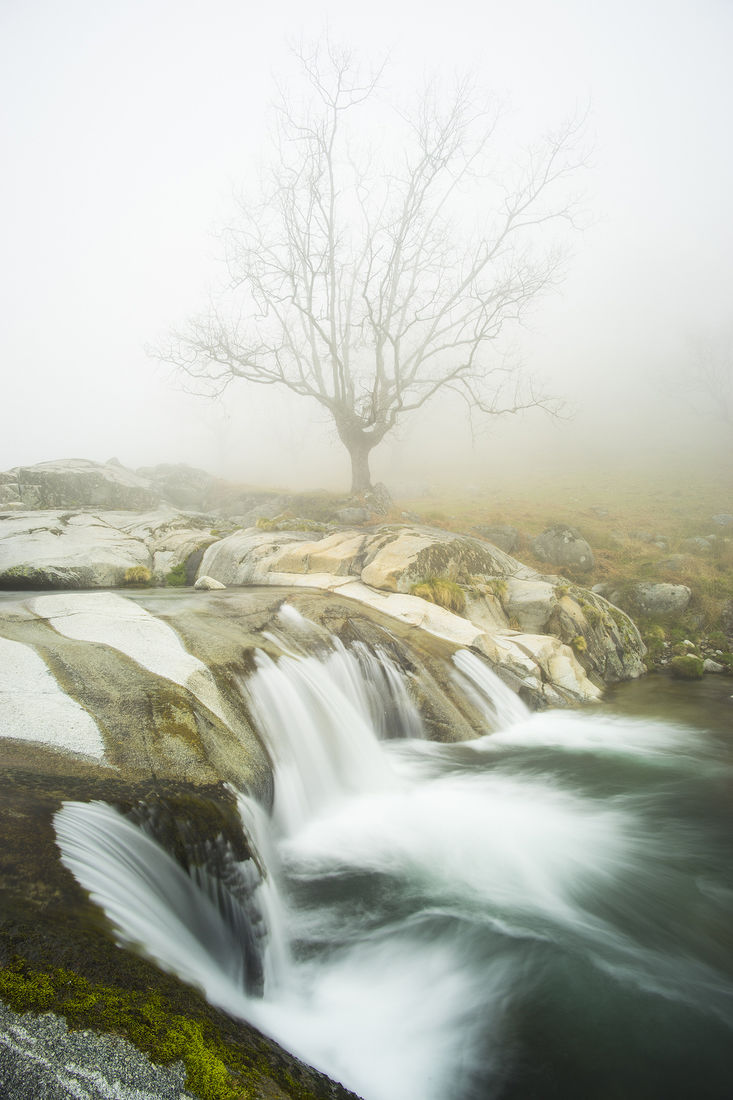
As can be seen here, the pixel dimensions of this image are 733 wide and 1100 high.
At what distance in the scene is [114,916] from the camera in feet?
8.48

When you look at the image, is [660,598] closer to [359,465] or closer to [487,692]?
[487,692]

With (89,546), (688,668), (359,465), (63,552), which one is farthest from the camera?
(359,465)

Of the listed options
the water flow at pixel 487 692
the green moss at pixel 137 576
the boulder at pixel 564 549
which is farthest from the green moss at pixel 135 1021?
the boulder at pixel 564 549

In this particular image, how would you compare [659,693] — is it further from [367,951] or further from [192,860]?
[192,860]

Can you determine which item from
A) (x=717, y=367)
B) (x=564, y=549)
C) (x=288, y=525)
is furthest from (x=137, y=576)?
(x=717, y=367)

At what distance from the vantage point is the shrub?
1145 centimetres

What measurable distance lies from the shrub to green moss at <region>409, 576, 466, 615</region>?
6.14m

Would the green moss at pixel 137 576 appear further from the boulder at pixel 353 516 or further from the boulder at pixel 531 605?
the boulder at pixel 531 605

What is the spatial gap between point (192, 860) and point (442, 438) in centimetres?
6961

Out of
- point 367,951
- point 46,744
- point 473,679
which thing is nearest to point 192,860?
point 46,744

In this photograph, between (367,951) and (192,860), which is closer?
(192,860)

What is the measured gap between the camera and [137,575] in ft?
38.0

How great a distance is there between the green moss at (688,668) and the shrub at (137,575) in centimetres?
1240

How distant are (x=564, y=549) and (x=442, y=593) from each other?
7.04 metres
